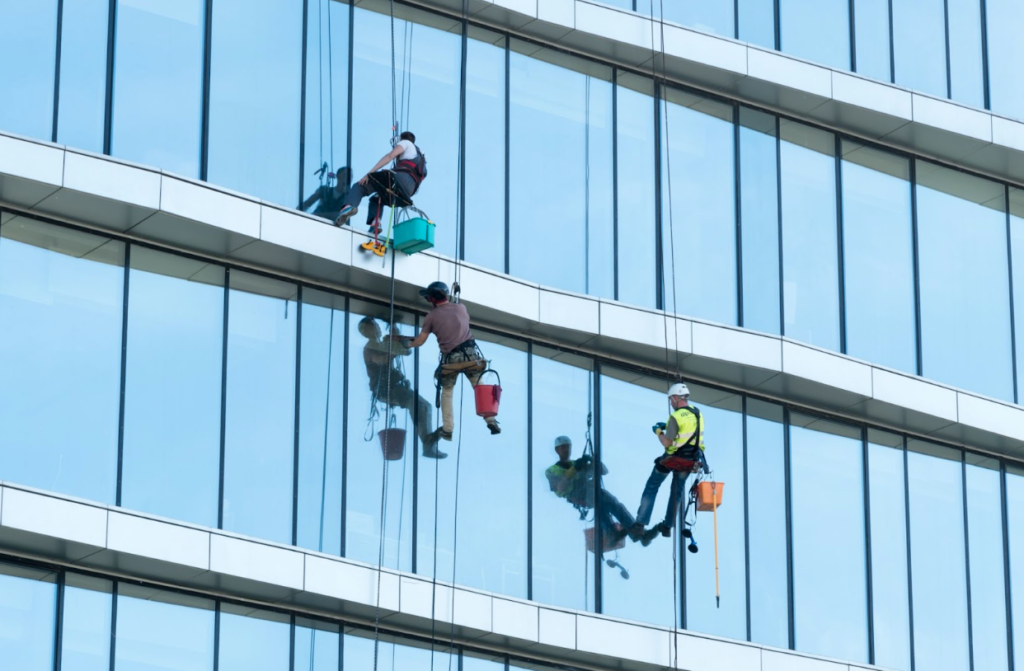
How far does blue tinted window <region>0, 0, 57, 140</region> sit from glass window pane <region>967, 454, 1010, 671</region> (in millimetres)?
14090

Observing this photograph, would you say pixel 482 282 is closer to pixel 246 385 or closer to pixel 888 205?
pixel 246 385

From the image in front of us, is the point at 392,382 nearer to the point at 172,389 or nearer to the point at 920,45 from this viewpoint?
the point at 172,389

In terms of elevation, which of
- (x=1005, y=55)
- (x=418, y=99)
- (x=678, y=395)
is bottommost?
(x=678, y=395)

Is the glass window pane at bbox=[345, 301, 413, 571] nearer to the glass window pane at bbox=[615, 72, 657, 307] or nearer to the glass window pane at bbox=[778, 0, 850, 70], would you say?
the glass window pane at bbox=[615, 72, 657, 307]

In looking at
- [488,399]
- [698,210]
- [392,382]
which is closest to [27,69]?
[392,382]

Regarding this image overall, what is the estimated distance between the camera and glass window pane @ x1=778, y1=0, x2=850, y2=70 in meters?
32.1

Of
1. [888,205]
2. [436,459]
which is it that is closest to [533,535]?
[436,459]

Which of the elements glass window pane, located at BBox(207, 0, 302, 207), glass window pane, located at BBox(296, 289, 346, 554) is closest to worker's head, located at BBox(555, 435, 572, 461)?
glass window pane, located at BBox(296, 289, 346, 554)

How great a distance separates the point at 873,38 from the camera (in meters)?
32.9

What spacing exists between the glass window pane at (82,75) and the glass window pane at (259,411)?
95.1 inches

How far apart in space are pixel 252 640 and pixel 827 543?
27.9ft

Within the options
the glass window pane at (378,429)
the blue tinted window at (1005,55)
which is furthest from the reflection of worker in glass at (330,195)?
the blue tinted window at (1005,55)

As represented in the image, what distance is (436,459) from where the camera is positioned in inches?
1084

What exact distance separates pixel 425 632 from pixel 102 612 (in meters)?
4.05
